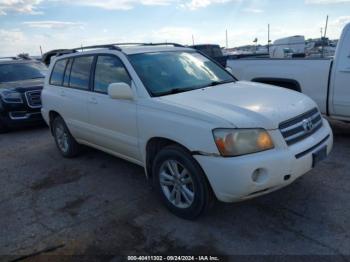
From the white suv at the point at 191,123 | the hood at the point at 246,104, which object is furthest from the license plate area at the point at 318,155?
the hood at the point at 246,104

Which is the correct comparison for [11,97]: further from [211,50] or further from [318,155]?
[211,50]

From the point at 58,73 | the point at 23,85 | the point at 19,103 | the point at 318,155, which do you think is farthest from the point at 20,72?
the point at 318,155

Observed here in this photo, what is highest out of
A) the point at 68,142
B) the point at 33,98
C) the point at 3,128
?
the point at 33,98

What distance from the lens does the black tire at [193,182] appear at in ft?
10.8

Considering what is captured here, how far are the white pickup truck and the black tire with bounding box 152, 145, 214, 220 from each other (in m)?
3.28

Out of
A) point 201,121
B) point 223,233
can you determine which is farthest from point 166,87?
point 223,233

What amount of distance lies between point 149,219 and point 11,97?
19.7 ft

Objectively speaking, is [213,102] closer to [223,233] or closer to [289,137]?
[289,137]

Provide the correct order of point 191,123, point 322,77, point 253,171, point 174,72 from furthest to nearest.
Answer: point 322,77 < point 174,72 < point 191,123 < point 253,171

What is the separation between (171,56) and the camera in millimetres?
4520

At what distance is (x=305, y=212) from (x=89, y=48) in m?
3.72

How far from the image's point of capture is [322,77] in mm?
5660

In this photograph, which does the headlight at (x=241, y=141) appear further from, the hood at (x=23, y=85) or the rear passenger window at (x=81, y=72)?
the hood at (x=23, y=85)

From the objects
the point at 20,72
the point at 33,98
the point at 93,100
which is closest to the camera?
the point at 93,100
